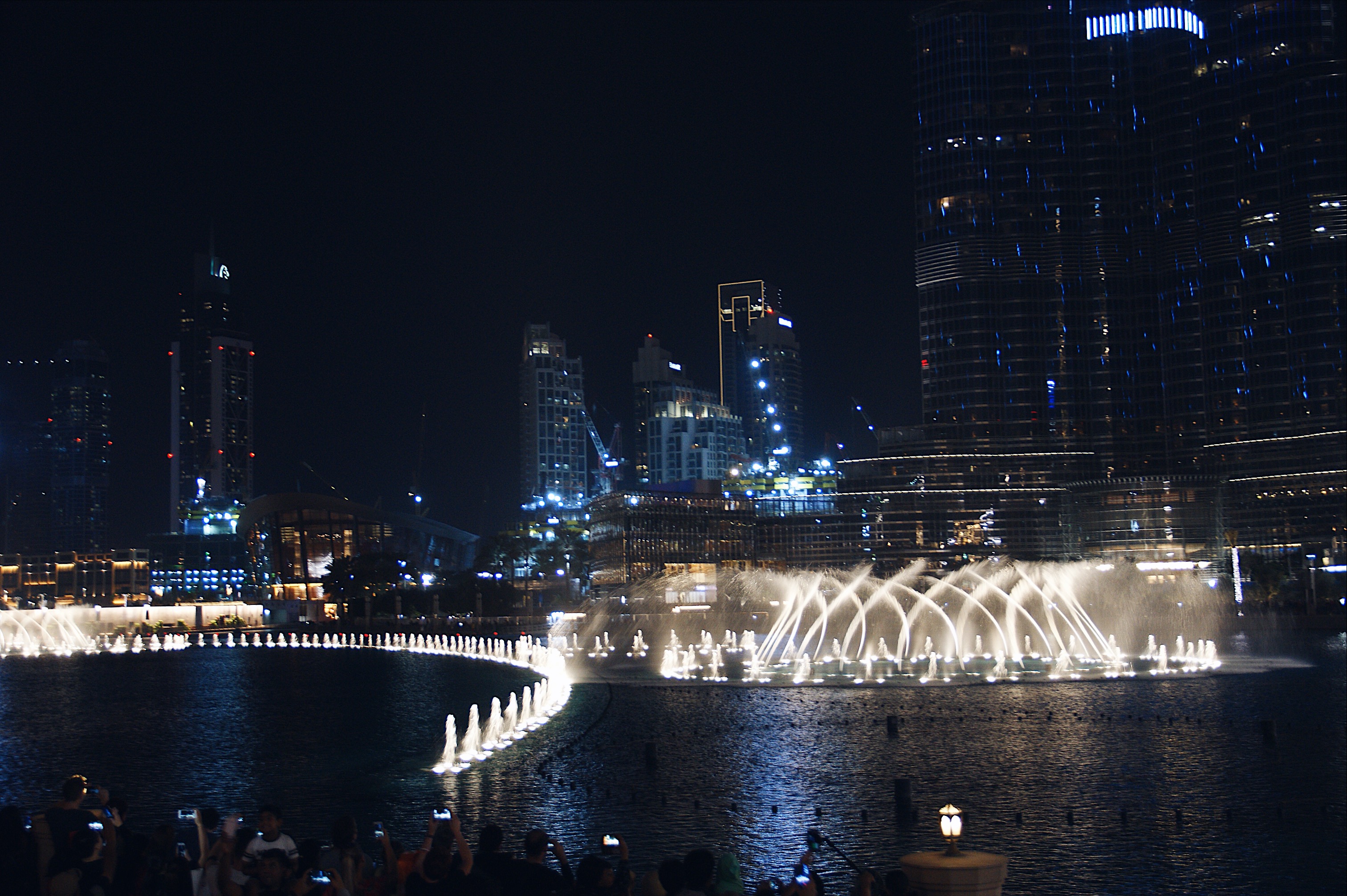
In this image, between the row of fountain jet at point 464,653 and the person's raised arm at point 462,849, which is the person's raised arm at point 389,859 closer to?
the person's raised arm at point 462,849

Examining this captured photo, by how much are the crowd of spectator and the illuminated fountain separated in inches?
1956

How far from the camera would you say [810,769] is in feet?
120

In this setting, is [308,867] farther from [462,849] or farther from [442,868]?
[442,868]

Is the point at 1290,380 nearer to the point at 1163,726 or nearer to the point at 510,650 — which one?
the point at 510,650

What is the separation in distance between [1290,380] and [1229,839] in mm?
180572

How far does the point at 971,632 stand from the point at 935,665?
36.8 meters

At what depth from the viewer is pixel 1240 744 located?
40.6 meters

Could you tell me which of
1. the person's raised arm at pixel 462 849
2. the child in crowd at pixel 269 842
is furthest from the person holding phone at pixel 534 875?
the child in crowd at pixel 269 842

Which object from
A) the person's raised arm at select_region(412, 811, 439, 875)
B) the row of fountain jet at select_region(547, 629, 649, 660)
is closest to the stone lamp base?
the person's raised arm at select_region(412, 811, 439, 875)

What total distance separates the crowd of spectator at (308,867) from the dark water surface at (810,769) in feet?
31.3

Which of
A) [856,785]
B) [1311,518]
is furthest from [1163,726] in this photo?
[1311,518]

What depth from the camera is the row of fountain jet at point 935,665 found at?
2653 inches

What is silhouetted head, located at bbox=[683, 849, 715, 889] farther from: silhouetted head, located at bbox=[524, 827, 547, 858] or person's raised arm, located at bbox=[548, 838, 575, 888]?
person's raised arm, located at bbox=[548, 838, 575, 888]

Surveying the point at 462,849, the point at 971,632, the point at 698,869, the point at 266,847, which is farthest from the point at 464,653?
the point at 698,869
